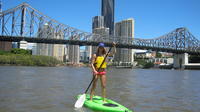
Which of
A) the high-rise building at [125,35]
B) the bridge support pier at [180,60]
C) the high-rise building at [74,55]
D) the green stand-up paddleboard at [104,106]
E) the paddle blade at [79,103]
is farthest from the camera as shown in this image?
the high-rise building at [74,55]

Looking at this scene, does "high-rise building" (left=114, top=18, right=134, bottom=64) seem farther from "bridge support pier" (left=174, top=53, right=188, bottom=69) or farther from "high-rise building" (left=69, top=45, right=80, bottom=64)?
"bridge support pier" (left=174, top=53, right=188, bottom=69)

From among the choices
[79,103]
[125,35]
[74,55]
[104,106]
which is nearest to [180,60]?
[125,35]

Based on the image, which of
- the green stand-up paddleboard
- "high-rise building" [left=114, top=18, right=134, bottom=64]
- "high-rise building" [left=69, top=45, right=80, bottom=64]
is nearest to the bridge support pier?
"high-rise building" [left=114, top=18, right=134, bottom=64]

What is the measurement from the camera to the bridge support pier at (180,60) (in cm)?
8900

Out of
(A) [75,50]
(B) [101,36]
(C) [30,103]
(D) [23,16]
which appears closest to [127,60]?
(A) [75,50]

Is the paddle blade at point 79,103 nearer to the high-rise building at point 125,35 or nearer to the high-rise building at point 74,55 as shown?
the high-rise building at point 125,35

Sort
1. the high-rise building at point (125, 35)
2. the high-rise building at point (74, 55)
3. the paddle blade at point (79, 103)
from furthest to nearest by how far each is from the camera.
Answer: the high-rise building at point (74, 55), the high-rise building at point (125, 35), the paddle blade at point (79, 103)

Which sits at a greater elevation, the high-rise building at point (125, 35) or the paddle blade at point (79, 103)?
the high-rise building at point (125, 35)

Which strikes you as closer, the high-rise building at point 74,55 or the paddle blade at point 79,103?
the paddle blade at point 79,103

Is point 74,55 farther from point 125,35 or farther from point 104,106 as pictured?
point 104,106

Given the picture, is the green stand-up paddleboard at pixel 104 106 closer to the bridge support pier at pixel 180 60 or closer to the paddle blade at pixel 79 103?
the paddle blade at pixel 79 103

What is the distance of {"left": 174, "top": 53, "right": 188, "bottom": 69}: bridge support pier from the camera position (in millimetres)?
89000

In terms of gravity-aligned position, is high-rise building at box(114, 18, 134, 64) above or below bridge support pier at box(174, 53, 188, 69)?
above

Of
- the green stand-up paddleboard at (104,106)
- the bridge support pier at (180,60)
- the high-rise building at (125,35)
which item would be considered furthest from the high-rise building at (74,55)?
the green stand-up paddleboard at (104,106)
